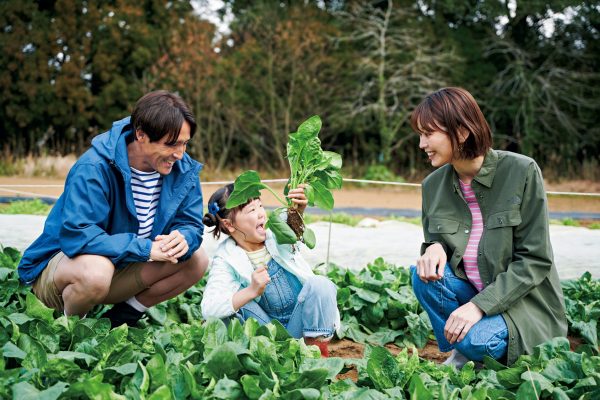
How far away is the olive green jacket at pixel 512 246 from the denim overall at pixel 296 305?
53cm

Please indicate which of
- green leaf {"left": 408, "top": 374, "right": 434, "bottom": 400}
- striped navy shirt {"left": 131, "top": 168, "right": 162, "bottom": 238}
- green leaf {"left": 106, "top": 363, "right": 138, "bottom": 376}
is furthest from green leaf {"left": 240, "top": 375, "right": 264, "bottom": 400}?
striped navy shirt {"left": 131, "top": 168, "right": 162, "bottom": 238}

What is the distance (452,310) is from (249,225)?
916 mm

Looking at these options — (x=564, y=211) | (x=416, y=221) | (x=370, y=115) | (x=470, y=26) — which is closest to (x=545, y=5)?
(x=470, y=26)

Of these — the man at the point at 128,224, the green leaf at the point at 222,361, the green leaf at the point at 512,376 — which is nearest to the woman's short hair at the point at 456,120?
the green leaf at the point at 512,376

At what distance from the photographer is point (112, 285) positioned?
3.09 m

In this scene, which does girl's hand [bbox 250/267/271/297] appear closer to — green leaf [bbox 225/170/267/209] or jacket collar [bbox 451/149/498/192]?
green leaf [bbox 225/170/267/209]

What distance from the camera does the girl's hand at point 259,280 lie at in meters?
2.76

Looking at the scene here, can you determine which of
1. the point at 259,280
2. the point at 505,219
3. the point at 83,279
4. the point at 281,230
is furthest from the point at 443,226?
the point at 83,279

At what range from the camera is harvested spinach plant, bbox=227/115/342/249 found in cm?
287

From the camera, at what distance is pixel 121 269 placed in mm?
3123

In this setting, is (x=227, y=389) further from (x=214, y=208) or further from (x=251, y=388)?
(x=214, y=208)

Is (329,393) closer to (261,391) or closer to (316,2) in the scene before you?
(261,391)

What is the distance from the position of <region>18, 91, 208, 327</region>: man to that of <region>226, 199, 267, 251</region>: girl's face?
198mm

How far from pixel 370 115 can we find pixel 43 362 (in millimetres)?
12792
